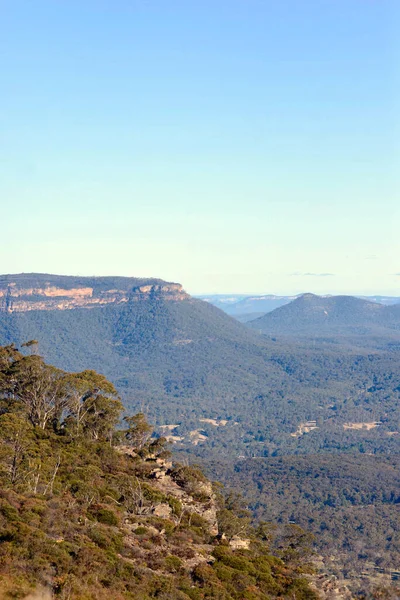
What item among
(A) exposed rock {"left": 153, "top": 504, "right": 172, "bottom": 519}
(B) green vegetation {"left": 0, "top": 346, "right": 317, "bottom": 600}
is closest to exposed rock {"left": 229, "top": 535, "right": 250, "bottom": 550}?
(B) green vegetation {"left": 0, "top": 346, "right": 317, "bottom": 600}

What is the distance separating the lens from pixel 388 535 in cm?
7400

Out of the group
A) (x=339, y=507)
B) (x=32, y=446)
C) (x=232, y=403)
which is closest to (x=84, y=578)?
(x=32, y=446)

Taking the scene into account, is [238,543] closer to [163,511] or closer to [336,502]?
[163,511]

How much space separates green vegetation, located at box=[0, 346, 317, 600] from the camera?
22.0 metres

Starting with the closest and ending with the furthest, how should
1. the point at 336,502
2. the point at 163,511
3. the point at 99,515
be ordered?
the point at 99,515 → the point at 163,511 → the point at 336,502

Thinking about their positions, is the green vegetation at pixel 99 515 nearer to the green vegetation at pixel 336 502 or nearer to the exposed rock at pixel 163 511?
the exposed rock at pixel 163 511

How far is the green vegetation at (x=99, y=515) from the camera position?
22.0 m

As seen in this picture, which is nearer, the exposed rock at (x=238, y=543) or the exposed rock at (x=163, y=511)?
the exposed rock at (x=238, y=543)

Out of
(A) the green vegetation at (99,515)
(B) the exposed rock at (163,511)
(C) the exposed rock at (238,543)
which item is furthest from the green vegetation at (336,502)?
(B) the exposed rock at (163,511)

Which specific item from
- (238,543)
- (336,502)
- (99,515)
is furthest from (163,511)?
(336,502)

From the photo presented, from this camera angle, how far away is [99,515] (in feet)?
96.3

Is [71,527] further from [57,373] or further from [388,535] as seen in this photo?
[388,535]

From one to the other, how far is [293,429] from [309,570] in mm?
130957

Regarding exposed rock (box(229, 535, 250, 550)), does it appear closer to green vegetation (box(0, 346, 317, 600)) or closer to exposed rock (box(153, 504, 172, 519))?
green vegetation (box(0, 346, 317, 600))
